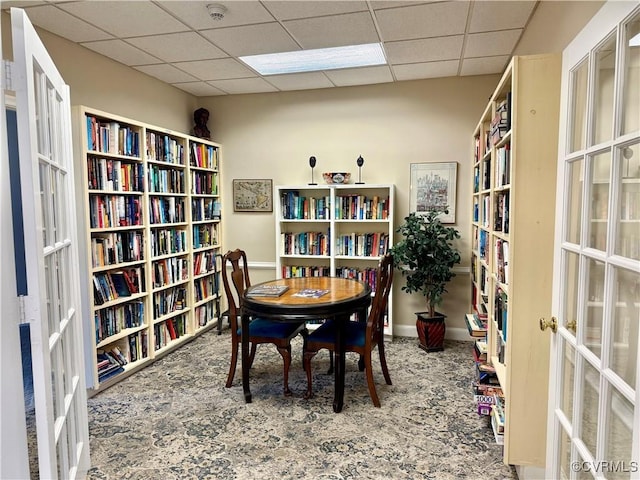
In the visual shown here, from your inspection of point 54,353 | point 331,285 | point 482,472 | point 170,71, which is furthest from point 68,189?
point 482,472

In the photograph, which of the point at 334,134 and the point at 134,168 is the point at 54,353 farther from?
the point at 334,134

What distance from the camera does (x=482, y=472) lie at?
2.09m

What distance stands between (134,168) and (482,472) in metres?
3.31

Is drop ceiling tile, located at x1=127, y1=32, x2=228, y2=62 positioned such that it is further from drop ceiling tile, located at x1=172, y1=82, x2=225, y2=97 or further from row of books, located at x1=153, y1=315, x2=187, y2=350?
row of books, located at x1=153, y1=315, x2=187, y2=350

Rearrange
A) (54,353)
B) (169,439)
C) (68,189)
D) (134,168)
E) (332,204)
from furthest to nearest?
1. (332,204)
2. (134,168)
3. (169,439)
4. (68,189)
5. (54,353)

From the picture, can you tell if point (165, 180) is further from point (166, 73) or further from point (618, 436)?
point (618, 436)

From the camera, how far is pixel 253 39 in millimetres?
2979

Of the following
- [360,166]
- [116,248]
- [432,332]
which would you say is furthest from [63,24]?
[432,332]

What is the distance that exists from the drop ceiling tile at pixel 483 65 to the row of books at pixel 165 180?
291 centimetres

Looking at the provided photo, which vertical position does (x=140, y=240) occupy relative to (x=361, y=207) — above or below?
below
